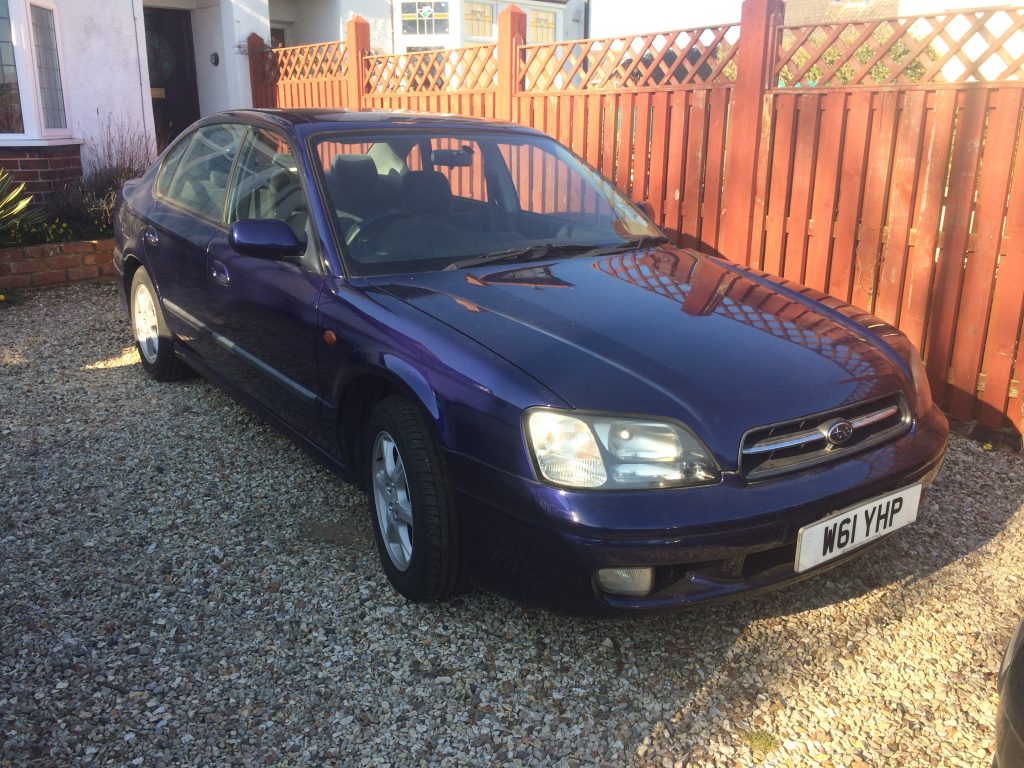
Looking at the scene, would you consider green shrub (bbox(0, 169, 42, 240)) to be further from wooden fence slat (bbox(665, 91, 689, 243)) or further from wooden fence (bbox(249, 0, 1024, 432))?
wooden fence slat (bbox(665, 91, 689, 243))

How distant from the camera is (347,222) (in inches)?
130

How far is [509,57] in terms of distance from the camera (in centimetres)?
721

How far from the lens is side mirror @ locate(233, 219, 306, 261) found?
3229 mm

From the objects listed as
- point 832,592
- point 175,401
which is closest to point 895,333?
point 832,592

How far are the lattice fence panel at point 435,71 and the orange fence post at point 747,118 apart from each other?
2734mm

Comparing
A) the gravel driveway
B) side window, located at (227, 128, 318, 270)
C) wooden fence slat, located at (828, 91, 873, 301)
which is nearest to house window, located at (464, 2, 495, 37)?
wooden fence slat, located at (828, 91, 873, 301)

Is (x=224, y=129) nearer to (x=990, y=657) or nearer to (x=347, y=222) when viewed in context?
(x=347, y=222)

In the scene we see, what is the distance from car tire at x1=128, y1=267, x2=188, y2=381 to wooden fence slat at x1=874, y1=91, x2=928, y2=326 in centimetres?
401

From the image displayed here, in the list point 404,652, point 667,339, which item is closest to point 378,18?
point 667,339

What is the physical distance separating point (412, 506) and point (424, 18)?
Result: 14.2 m

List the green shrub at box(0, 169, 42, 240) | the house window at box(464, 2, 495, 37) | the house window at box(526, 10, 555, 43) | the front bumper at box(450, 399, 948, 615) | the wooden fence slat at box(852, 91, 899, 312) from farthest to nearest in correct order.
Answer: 1. the house window at box(526, 10, 555, 43)
2. the house window at box(464, 2, 495, 37)
3. the green shrub at box(0, 169, 42, 240)
4. the wooden fence slat at box(852, 91, 899, 312)
5. the front bumper at box(450, 399, 948, 615)

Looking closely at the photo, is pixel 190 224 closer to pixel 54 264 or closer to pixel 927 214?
pixel 927 214

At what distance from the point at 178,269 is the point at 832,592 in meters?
3.39

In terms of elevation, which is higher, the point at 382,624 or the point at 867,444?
the point at 867,444
